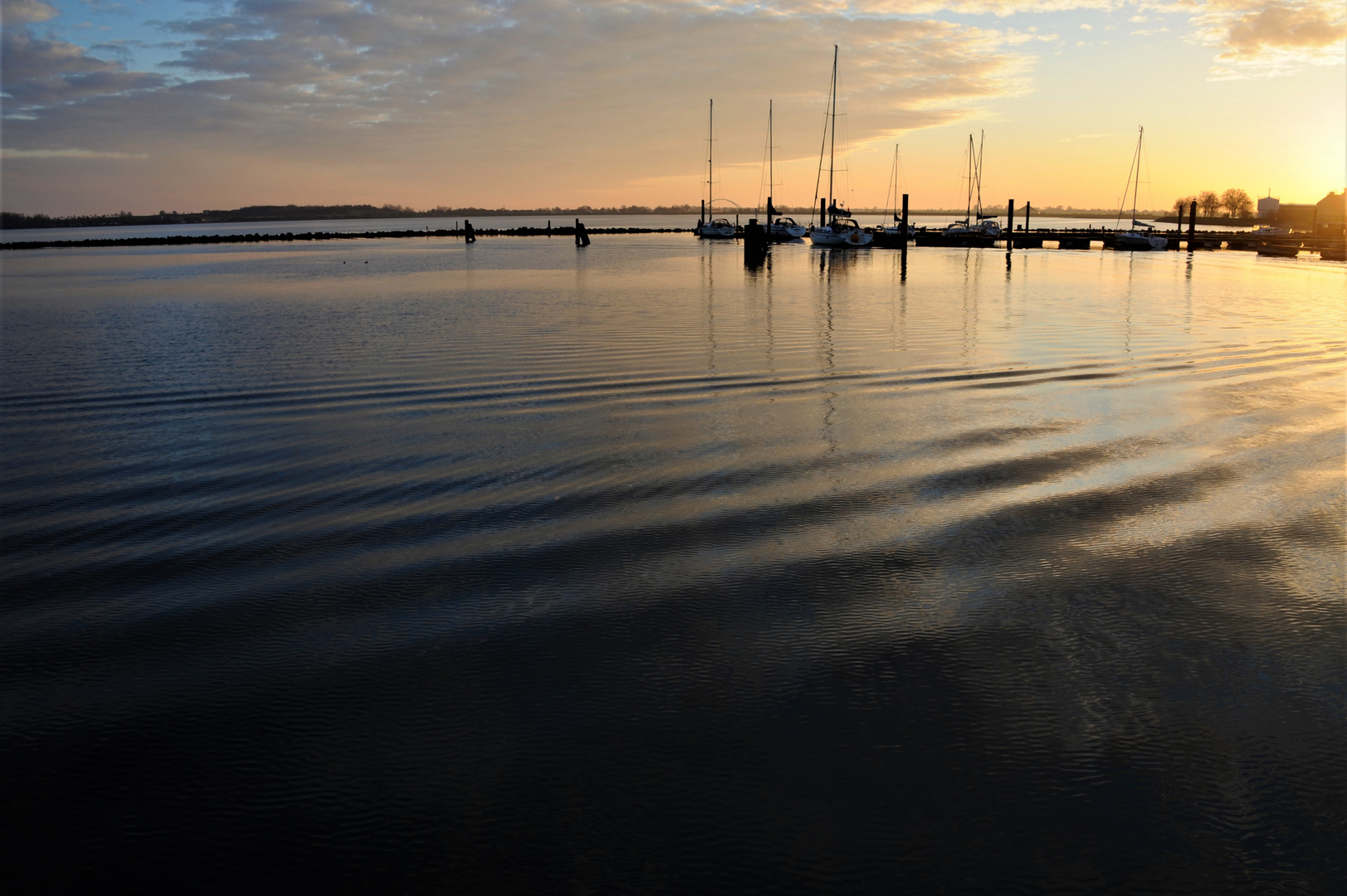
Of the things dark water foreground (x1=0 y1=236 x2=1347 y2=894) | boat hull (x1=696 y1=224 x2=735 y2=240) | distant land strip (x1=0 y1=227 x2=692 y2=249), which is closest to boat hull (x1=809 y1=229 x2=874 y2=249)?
distant land strip (x1=0 y1=227 x2=692 y2=249)

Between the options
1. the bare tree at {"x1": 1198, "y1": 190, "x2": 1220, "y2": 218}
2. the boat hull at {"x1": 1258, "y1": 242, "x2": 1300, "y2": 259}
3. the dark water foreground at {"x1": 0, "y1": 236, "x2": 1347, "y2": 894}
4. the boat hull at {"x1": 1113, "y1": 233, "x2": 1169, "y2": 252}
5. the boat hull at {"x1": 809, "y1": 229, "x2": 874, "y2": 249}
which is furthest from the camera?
the bare tree at {"x1": 1198, "y1": 190, "x2": 1220, "y2": 218}

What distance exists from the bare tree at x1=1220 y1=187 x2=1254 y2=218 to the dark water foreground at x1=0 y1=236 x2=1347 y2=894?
21596 centimetres

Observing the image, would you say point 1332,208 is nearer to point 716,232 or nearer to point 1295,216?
point 1295,216

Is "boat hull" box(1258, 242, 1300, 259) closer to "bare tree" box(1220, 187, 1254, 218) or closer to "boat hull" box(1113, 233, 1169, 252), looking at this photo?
"boat hull" box(1113, 233, 1169, 252)

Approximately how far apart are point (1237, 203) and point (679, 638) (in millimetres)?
228581

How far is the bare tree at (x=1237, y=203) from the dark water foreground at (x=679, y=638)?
215962mm

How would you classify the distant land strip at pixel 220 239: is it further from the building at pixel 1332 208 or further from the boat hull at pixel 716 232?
the building at pixel 1332 208

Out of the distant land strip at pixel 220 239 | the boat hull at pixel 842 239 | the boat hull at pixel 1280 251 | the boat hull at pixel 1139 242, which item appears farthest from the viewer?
the distant land strip at pixel 220 239

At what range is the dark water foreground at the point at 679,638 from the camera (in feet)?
12.3

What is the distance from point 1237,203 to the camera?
194 meters

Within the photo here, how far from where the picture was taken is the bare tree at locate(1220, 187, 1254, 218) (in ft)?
636

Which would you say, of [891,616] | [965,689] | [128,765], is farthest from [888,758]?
[128,765]

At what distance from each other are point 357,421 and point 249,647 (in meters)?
6.62

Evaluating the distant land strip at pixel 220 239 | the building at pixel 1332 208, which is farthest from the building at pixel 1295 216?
the distant land strip at pixel 220 239
